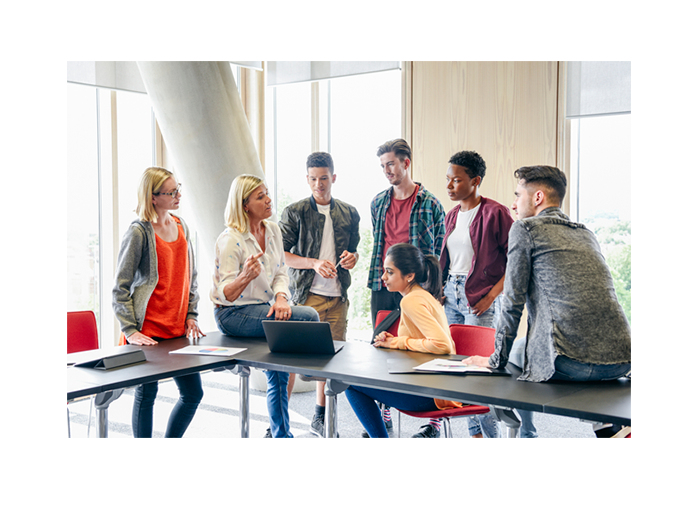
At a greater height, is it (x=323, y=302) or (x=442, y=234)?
(x=442, y=234)

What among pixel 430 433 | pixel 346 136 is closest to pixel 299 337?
pixel 430 433

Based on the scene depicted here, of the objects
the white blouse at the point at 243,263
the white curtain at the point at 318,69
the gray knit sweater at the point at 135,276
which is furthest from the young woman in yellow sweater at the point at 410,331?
the white curtain at the point at 318,69

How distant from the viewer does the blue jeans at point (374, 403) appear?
2.58m

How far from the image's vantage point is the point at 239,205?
2.98 metres

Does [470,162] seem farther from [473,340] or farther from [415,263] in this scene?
[473,340]

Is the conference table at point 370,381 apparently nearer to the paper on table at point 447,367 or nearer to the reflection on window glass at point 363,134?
the paper on table at point 447,367

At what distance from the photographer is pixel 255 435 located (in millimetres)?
3820

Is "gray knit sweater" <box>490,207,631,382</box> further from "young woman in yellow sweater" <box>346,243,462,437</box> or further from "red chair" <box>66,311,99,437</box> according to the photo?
"red chair" <box>66,311,99,437</box>

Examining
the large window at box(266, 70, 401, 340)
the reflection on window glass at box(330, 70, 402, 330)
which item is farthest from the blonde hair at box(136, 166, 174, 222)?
the reflection on window glass at box(330, 70, 402, 330)

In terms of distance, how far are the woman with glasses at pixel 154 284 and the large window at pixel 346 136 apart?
10.1 feet

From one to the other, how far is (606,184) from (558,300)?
373 cm

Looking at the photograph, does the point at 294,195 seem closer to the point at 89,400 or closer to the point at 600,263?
the point at 89,400
